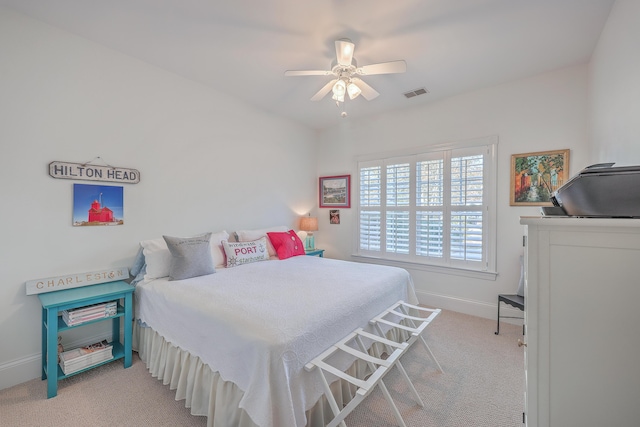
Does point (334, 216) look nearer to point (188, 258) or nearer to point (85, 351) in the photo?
point (188, 258)

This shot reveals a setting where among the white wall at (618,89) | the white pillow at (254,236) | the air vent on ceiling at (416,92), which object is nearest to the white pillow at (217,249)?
the white pillow at (254,236)

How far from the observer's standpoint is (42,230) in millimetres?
2188

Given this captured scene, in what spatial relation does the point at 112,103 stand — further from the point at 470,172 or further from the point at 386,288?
the point at 470,172

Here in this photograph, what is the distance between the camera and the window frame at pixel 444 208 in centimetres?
324

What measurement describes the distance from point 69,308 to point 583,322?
308 cm

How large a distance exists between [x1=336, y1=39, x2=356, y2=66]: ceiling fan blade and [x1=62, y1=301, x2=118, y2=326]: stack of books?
2801mm

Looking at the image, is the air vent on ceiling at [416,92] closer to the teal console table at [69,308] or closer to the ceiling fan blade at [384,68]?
the ceiling fan blade at [384,68]

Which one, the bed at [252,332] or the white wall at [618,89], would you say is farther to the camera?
the white wall at [618,89]

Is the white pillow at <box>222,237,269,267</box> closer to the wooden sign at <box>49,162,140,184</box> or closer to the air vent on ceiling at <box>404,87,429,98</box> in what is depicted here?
the wooden sign at <box>49,162,140,184</box>

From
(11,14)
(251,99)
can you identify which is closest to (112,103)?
(11,14)

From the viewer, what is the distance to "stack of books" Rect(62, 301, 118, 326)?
2.07 meters

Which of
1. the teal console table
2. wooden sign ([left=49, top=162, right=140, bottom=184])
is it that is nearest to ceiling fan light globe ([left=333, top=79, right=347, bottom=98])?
wooden sign ([left=49, top=162, right=140, bottom=184])

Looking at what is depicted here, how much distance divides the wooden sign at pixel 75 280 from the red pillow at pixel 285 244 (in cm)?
161

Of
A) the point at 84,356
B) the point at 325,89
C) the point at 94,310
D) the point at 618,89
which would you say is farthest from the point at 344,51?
the point at 84,356
